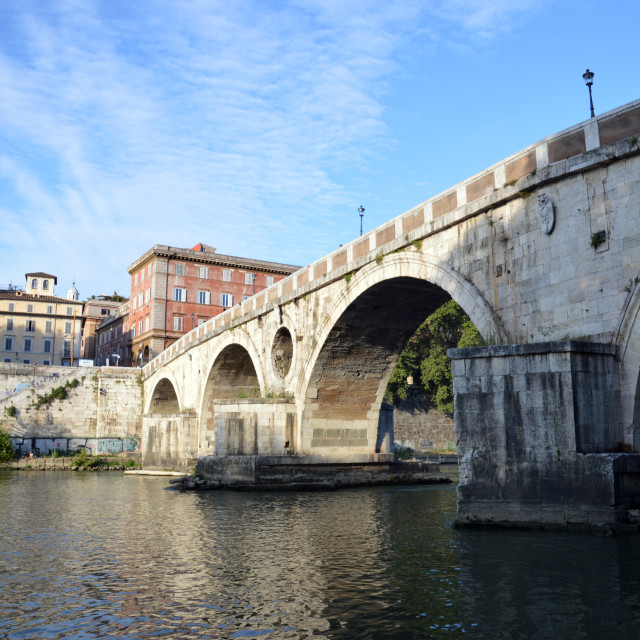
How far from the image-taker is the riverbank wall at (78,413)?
38.4m

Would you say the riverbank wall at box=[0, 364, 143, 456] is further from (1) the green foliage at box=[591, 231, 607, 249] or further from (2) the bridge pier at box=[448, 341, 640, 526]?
(1) the green foliage at box=[591, 231, 607, 249]

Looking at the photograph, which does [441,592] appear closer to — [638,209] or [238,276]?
[638,209]

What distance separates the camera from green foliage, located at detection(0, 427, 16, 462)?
3550 centimetres

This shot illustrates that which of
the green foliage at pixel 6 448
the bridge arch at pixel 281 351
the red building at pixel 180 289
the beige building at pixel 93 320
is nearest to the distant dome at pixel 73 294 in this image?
the beige building at pixel 93 320

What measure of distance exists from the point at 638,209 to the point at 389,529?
6282 millimetres

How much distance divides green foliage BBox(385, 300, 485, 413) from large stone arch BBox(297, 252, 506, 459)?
20.5 metres

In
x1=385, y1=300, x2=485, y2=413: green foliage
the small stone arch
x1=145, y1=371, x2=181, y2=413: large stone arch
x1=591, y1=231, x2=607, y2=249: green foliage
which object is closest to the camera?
x1=591, y1=231, x2=607, y2=249: green foliage

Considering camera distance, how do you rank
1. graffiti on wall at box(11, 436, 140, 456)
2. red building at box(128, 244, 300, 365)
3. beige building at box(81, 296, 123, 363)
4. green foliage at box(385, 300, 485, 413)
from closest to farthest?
1. graffiti on wall at box(11, 436, 140, 456)
2. green foliage at box(385, 300, 485, 413)
3. red building at box(128, 244, 300, 365)
4. beige building at box(81, 296, 123, 363)

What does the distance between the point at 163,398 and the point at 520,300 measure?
31799mm

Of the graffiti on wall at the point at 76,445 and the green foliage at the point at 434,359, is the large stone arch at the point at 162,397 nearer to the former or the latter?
the graffiti on wall at the point at 76,445

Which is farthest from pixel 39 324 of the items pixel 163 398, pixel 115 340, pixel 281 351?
pixel 281 351

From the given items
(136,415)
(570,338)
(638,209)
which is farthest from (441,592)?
(136,415)

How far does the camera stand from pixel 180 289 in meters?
49.2

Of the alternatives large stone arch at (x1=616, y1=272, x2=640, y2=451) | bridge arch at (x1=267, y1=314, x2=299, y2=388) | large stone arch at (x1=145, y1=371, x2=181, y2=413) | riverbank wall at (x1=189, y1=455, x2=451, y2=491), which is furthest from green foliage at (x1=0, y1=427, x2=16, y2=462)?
large stone arch at (x1=616, y1=272, x2=640, y2=451)
